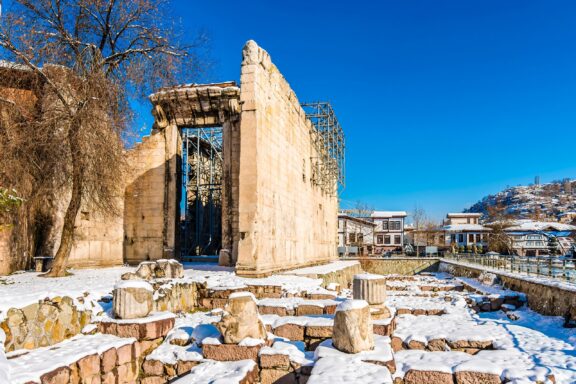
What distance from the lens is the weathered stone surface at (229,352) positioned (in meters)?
6.63

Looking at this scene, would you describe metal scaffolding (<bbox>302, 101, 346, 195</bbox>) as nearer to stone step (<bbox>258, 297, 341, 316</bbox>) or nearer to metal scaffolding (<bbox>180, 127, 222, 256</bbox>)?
metal scaffolding (<bbox>180, 127, 222, 256</bbox>)

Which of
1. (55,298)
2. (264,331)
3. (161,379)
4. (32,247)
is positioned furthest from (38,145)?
(264,331)

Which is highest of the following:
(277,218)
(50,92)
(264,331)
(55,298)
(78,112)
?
(50,92)

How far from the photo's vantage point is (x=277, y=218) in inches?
571

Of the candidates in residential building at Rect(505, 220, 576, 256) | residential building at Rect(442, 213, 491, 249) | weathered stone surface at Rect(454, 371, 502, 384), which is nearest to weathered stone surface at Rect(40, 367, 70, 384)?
weathered stone surface at Rect(454, 371, 502, 384)

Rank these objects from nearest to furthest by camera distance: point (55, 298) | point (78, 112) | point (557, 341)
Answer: point (55, 298), point (557, 341), point (78, 112)

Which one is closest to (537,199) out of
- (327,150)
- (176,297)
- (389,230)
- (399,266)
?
(389,230)

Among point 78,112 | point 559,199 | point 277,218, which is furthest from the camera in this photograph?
point 559,199

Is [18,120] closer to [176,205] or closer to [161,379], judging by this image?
[176,205]

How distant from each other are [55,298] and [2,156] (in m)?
5.58

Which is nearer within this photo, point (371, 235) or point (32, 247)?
point (32, 247)

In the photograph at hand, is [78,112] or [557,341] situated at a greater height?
[78,112]

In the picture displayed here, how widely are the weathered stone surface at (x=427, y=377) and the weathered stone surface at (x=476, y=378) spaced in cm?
12

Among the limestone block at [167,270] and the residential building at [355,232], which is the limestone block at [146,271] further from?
the residential building at [355,232]
